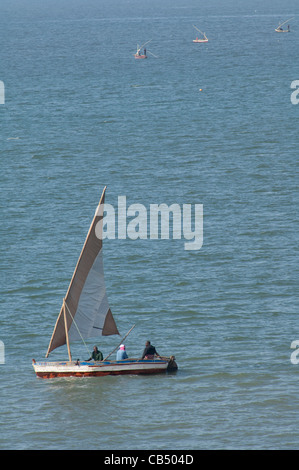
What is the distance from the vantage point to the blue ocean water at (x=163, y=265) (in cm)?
4597

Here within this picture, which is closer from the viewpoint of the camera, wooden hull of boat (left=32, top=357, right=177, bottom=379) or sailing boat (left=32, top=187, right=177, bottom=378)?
wooden hull of boat (left=32, top=357, right=177, bottom=379)

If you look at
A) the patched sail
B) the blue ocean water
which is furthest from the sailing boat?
the blue ocean water

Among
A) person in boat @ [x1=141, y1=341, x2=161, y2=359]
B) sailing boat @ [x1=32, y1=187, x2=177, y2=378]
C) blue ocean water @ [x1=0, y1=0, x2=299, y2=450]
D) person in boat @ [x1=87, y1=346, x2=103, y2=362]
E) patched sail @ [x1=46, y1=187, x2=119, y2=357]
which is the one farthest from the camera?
patched sail @ [x1=46, y1=187, x2=119, y2=357]

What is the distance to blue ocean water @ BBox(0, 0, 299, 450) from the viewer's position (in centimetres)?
4597

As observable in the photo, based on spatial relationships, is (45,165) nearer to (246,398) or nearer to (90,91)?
(90,91)

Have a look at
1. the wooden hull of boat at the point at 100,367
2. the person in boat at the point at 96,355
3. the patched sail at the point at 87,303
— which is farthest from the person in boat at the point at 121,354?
the patched sail at the point at 87,303

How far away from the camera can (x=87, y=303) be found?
2079 inches

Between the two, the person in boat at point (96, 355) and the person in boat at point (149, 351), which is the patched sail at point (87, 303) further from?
the person in boat at point (149, 351)

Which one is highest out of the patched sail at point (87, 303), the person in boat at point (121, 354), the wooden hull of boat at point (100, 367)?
the patched sail at point (87, 303)

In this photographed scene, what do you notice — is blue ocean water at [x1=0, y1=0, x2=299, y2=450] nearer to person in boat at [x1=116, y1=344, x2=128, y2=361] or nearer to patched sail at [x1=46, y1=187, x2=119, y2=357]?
person in boat at [x1=116, y1=344, x2=128, y2=361]

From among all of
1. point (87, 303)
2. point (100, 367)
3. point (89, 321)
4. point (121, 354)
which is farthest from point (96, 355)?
point (87, 303)

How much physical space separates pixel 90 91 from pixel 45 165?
51580 mm

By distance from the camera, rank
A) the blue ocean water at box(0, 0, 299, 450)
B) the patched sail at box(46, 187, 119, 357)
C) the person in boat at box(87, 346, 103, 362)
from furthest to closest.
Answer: the patched sail at box(46, 187, 119, 357), the person in boat at box(87, 346, 103, 362), the blue ocean water at box(0, 0, 299, 450)
